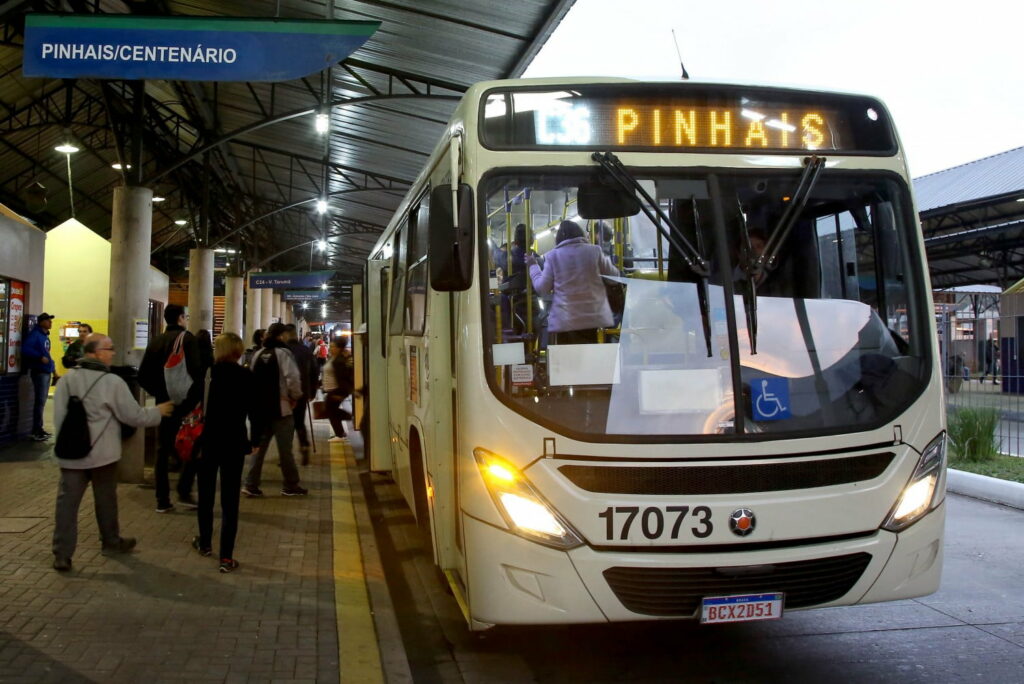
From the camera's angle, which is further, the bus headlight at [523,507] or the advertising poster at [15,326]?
the advertising poster at [15,326]

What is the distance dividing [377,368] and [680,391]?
5583mm

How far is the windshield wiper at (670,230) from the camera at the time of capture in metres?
4.23

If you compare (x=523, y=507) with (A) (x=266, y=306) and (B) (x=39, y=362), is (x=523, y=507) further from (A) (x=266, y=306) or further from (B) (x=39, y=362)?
(A) (x=266, y=306)

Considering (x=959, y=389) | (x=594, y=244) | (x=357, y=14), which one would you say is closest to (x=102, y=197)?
(x=357, y=14)

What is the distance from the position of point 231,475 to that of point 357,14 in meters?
8.47

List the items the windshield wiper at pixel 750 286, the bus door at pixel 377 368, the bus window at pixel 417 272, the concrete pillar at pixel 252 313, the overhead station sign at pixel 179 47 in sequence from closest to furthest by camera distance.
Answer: the windshield wiper at pixel 750 286 → the bus window at pixel 417 272 → the overhead station sign at pixel 179 47 → the bus door at pixel 377 368 → the concrete pillar at pixel 252 313

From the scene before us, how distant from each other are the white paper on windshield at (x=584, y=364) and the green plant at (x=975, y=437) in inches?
332

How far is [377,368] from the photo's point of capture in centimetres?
927

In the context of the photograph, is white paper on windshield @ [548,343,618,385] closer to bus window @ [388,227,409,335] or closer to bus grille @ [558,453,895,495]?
bus grille @ [558,453,895,495]

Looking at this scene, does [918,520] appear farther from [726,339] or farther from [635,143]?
[635,143]

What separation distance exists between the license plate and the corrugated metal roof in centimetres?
2095

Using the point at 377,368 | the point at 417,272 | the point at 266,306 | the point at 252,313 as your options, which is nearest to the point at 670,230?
the point at 417,272

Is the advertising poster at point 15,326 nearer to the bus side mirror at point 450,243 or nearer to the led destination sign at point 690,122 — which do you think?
the bus side mirror at point 450,243

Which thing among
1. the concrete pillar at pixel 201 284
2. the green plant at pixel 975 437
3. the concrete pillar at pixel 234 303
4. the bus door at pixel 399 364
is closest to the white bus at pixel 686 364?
the bus door at pixel 399 364
